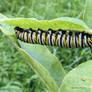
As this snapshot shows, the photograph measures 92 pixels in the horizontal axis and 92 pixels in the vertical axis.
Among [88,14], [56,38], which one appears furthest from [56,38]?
[88,14]

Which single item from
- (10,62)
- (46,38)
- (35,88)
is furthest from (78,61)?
(46,38)

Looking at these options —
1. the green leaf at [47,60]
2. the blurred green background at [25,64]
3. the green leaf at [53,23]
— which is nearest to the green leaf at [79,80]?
the green leaf at [53,23]

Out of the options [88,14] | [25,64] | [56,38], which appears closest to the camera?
[88,14]

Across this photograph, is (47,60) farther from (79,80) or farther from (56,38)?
(79,80)

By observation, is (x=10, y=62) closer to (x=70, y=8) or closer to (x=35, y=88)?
(x=35, y=88)

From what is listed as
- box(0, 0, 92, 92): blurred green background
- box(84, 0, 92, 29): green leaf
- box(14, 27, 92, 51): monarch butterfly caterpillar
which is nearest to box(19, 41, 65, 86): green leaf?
box(14, 27, 92, 51): monarch butterfly caterpillar

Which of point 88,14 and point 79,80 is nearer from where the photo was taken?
point 79,80

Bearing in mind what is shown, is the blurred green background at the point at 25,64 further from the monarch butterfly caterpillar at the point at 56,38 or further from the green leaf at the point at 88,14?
the green leaf at the point at 88,14
